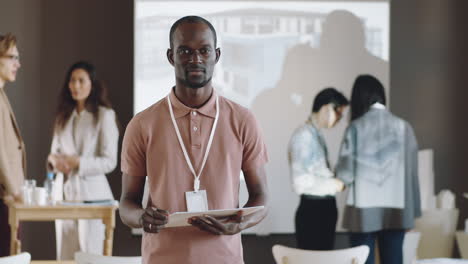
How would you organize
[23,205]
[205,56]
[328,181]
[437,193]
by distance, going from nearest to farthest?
[205,56] → [23,205] → [328,181] → [437,193]

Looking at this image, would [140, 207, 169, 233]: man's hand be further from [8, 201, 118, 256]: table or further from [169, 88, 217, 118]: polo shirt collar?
[8, 201, 118, 256]: table

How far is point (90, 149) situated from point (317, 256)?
7.61 ft

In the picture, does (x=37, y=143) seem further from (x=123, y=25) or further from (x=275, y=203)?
(x=275, y=203)

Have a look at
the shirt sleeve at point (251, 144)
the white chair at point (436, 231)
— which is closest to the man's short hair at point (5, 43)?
the shirt sleeve at point (251, 144)

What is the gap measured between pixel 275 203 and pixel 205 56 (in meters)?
4.28

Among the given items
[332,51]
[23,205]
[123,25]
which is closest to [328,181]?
[332,51]

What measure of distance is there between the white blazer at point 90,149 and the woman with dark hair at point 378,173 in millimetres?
1643

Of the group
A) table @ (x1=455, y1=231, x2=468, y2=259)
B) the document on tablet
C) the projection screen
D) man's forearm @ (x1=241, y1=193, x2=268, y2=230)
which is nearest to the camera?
the document on tablet

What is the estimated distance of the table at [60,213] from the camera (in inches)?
167

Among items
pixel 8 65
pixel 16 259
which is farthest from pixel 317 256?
Answer: pixel 8 65

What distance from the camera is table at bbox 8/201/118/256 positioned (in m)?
4.23

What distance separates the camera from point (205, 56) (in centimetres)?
161

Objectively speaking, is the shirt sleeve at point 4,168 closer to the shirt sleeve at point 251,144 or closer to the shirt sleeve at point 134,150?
the shirt sleeve at point 134,150

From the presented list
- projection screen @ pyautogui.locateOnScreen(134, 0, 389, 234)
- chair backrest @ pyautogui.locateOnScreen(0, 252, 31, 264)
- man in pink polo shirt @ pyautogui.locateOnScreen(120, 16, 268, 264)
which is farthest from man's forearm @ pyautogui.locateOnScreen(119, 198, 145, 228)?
projection screen @ pyautogui.locateOnScreen(134, 0, 389, 234)
